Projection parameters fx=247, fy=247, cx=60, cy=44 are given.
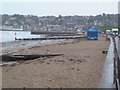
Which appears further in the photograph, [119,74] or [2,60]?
[2,60]

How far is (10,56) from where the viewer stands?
76.2 feet

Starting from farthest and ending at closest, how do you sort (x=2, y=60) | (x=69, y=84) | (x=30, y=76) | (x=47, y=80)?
(x=2, y=60) → (x=30, y=76) → (x=47, y=80) → (x=69, y=84)

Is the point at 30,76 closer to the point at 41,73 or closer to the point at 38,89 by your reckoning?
the point at 41,73

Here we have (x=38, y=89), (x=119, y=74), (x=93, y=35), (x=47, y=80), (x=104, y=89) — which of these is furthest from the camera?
(x=93, y=35)

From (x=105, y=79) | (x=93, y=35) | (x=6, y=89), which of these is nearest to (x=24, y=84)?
(x=6, y=89)

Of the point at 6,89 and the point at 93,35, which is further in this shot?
the point at 93,35

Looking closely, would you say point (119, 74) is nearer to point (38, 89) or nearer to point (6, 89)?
point (38, 89)

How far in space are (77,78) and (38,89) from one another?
2638 mm

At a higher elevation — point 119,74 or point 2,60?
point 119,74

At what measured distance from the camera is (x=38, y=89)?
29.2 ft

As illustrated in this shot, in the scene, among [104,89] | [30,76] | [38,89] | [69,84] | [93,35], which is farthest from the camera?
[93,35]

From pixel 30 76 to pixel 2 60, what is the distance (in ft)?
38.1

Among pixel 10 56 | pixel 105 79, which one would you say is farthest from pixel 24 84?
pixel 10 56

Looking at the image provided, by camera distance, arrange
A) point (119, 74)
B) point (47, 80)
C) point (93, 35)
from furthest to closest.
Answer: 1. point (93, 35)
2. point (47, 80)
3. point (119, 74)
